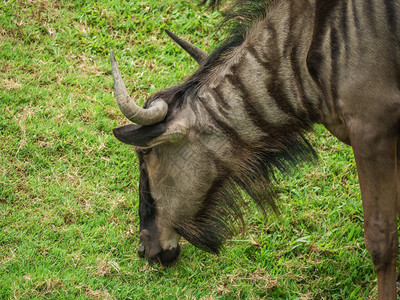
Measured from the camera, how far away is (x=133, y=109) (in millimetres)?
3924

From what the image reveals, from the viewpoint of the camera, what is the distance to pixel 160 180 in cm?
452

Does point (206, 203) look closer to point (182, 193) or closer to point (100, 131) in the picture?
point (182, 193)

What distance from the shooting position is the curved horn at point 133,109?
393 centimetres

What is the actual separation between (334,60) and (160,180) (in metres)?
1.61

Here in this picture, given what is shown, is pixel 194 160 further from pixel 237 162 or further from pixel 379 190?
pixel 379 190

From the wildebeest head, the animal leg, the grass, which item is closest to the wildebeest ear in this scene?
the wildebeest head

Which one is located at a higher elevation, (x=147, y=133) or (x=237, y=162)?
(x=147, y=133)

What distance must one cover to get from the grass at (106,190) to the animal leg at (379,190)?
2.56ft

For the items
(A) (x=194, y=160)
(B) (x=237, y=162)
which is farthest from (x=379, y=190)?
(A) (x=194, y=160)

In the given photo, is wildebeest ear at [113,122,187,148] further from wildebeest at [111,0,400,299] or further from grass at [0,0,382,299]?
grass at [0,0,382,299]

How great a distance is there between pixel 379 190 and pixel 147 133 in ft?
5.25

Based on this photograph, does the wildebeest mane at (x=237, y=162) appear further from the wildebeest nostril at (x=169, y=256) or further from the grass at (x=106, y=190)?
the grass at (x=106, y=190)

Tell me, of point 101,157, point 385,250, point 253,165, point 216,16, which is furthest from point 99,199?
point 216,16

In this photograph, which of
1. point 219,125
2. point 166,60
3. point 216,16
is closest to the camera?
point 219,125
